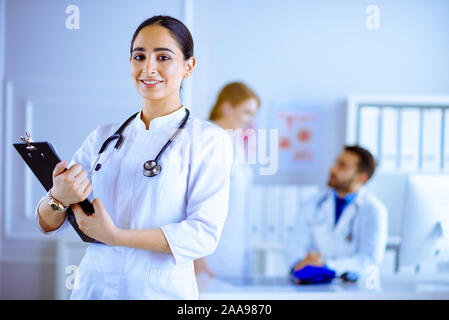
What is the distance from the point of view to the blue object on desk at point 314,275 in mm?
1654

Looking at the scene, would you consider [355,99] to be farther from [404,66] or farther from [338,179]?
[404,66]

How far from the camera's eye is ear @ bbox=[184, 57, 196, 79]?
0.84 metres

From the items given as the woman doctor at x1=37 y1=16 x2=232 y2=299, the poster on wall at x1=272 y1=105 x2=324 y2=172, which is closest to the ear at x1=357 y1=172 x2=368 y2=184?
the poster on wall at x1=272 y1=105 x2=324 y2=172

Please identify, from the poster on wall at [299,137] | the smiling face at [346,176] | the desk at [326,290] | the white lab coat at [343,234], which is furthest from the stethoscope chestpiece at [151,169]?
the poster on wall at [299,137]

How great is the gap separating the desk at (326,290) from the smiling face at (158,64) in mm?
764

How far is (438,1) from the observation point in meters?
1.19

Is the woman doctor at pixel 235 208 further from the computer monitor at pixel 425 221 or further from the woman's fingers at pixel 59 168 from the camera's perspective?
the woman's fingers at pixel 59 168

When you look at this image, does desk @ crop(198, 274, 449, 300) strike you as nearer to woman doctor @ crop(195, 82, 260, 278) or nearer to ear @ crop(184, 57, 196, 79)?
woman doctor @ crop(195, 82, 260, 278)

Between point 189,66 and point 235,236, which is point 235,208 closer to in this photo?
point 235,236

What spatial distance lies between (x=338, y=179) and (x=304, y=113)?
64 cm

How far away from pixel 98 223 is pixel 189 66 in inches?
11.5

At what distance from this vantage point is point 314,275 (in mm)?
1657
